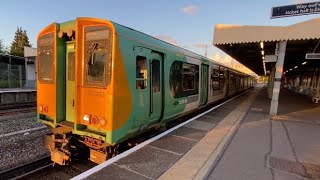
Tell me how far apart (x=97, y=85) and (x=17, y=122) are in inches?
255

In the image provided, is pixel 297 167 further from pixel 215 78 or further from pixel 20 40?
pixel 20 40

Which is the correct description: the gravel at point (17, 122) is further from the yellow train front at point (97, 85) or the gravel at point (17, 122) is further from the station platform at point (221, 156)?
the station platform at point (221, 156)

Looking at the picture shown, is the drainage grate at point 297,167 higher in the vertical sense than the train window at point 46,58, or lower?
lower

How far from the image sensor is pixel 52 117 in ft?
17.9

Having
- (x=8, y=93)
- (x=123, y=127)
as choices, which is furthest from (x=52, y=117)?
(x=8, y=93)

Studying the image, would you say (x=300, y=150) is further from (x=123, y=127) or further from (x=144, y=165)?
(x=123, y=127)

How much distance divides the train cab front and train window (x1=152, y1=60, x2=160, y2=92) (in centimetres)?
168

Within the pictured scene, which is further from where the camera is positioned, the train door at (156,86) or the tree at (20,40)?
the tree at (20,40)

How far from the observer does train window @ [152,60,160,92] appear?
237 inches

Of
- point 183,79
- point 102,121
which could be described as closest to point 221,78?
point 183,79

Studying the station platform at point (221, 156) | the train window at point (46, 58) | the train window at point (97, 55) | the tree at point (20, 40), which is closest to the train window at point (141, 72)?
the train window at point (97, 55)

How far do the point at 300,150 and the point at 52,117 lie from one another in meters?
6.49

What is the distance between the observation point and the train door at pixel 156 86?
594cm

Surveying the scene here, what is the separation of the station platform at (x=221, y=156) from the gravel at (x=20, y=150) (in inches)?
105
